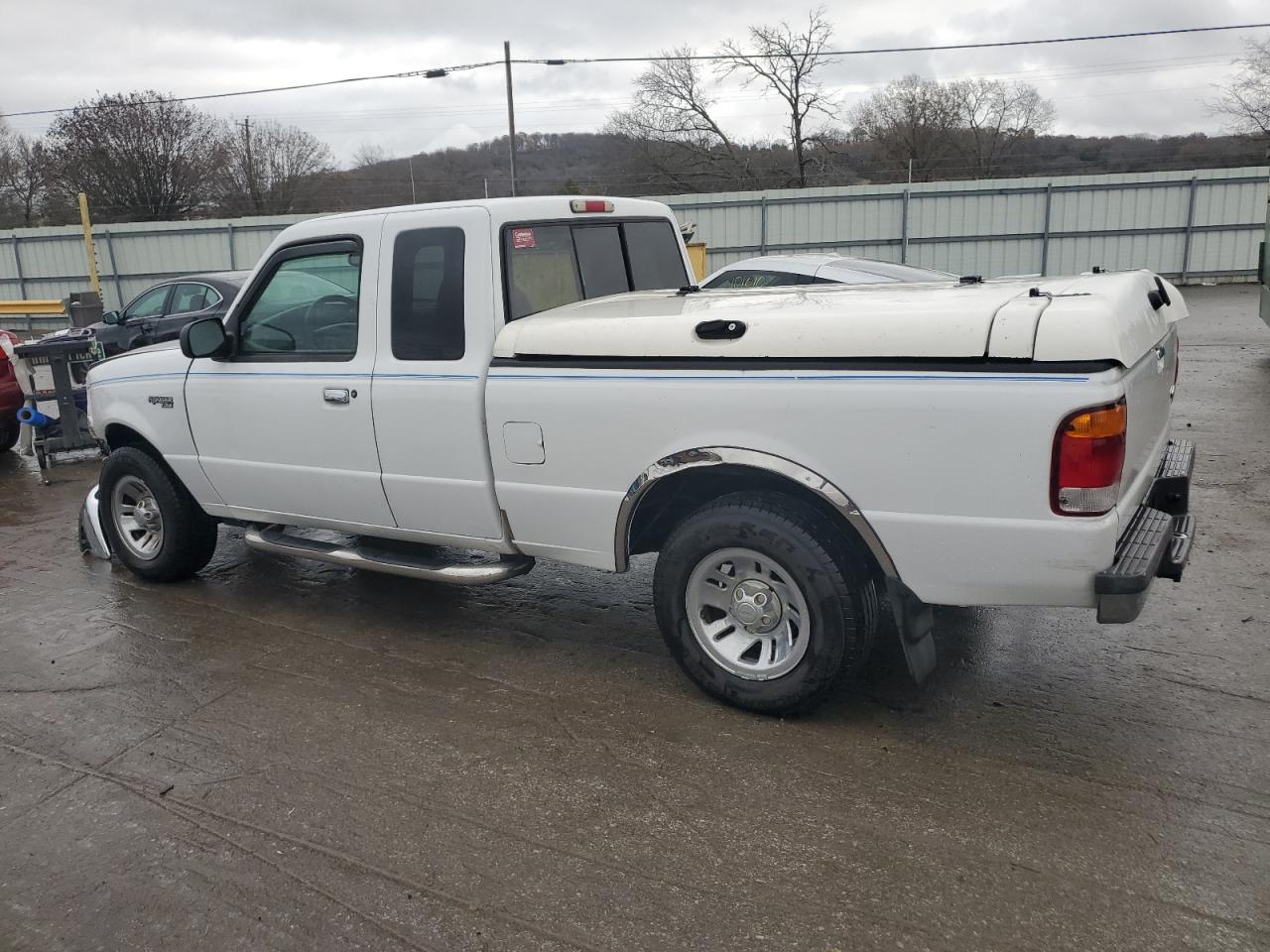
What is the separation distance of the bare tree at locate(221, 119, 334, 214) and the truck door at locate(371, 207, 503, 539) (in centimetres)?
3758

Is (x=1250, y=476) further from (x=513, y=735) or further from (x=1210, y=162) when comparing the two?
(x=1210, y=162)

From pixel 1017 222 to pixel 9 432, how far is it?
2070cm

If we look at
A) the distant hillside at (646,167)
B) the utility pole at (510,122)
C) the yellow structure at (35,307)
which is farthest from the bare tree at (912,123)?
the yellow structure at (35,307)

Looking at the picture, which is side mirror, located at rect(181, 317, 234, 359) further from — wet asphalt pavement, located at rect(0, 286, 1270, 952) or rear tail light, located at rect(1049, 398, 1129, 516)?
rear tail light, located at rect(1049, 398, 1129, 516)

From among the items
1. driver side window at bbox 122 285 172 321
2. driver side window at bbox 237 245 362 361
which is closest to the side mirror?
driver side window at bbox 237 245 362 361

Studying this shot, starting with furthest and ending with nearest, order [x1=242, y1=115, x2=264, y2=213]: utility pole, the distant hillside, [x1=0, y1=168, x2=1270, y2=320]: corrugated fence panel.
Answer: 1. [x1=242, y1=115, x2=264, y2=213]: utility pole
2. the distant hillside
3. [x1=0, y1=168, x2=1270, y2=320]: corrugated fence panel

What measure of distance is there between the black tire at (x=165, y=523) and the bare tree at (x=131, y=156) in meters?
32.6

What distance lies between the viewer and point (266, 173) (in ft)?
139

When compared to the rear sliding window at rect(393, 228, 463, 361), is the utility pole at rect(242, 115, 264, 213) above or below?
above

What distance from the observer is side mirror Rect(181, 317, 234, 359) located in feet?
16.5

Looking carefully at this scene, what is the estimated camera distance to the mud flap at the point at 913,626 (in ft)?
11.8

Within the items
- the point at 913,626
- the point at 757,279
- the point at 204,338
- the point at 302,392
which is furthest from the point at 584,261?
the point at 757,279

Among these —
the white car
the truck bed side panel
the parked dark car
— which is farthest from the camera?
the parked dark car

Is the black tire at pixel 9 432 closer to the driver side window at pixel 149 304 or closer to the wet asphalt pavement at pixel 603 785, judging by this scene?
Result: the driver side window at pixel 149 304
